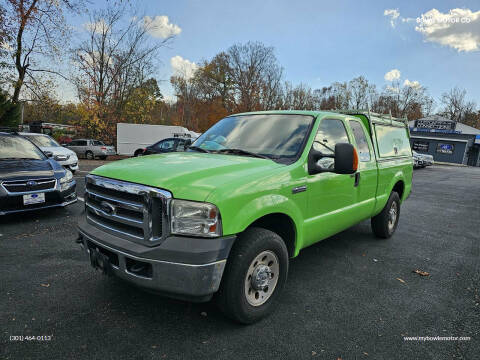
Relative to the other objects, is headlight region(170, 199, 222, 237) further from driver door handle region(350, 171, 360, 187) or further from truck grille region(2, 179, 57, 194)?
truck grille region(2, 179, 57, 194)

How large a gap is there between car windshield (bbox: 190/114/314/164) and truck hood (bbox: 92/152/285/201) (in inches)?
10.2

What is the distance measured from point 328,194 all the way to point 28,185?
492 cm

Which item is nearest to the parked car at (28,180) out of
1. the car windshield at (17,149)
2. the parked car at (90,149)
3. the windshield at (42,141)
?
the car windshield at (17,149)

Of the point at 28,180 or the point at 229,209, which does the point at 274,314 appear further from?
the point at 28,180

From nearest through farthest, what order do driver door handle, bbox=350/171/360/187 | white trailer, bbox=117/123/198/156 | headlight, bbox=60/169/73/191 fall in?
1. driver door handle, bbox=350/171/360/187
2. headlight, bbox=60/169/73/191
3. white trailer, bbox=117/123/198/156

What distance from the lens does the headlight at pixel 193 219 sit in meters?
2.21

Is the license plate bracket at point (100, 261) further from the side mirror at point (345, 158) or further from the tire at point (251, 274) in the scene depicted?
the side mirror at point (345, 158)

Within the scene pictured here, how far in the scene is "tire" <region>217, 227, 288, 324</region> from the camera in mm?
2408

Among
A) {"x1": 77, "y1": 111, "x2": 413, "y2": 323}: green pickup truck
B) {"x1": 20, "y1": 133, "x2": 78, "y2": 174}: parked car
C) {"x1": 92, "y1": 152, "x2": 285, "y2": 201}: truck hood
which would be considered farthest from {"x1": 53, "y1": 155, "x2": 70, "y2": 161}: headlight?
{"x1": 92, "y1": 152, "x2": 285, "y2": 201}: truck hood

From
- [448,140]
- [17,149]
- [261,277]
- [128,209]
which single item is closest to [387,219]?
[261,277]

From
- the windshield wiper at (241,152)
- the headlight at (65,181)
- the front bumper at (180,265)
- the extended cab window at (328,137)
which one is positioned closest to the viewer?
the front bumper at (180,265)

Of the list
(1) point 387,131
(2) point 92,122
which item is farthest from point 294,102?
(1) point 387,131

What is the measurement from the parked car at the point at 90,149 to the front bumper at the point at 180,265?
842 inches

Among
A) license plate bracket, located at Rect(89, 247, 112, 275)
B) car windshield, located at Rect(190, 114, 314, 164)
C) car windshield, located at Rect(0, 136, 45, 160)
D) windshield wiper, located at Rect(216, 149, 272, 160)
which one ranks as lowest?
license plate bracket, located at Rect(89, 247, 112, 275)
